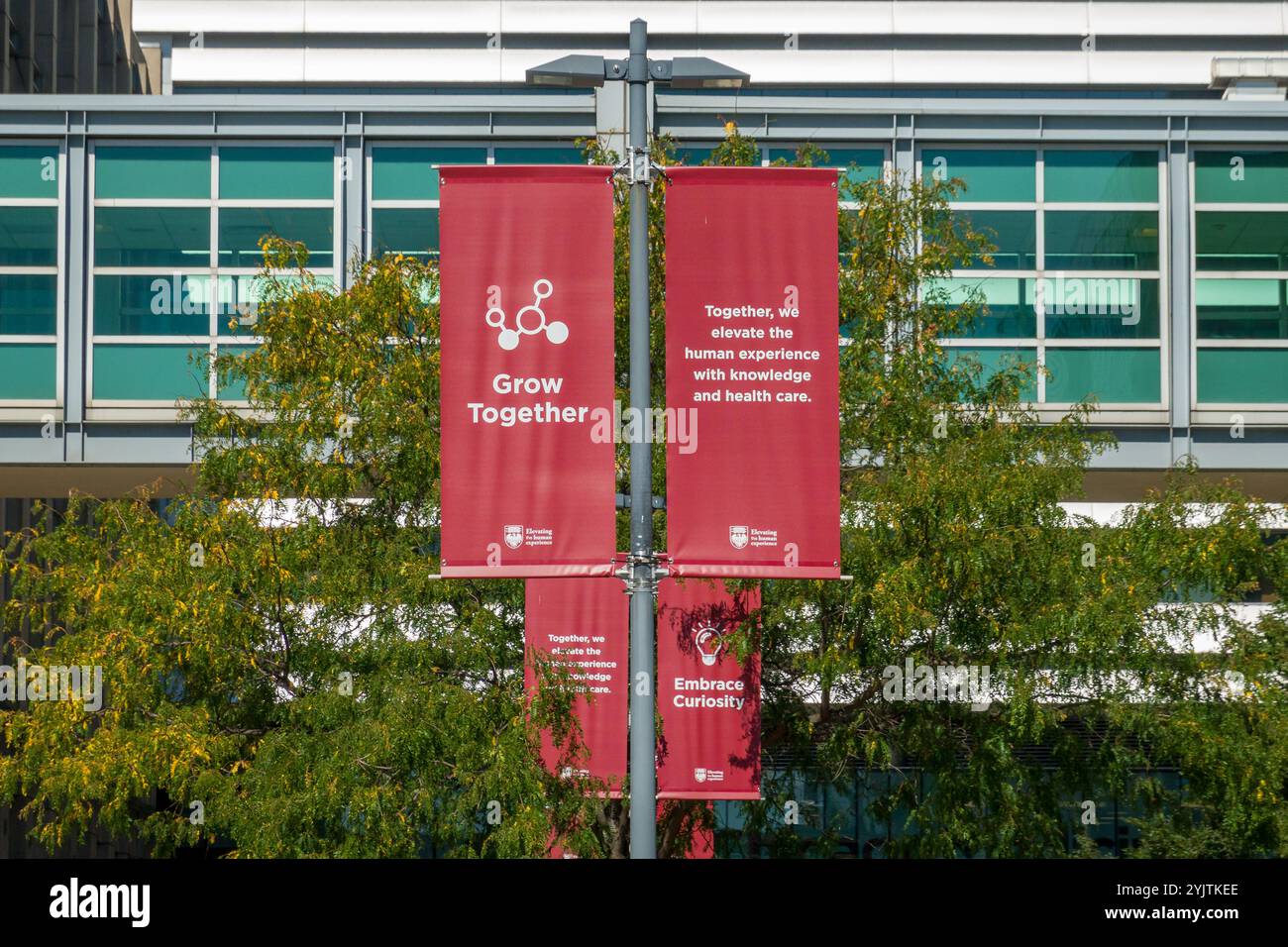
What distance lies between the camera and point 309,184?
77.5 feet

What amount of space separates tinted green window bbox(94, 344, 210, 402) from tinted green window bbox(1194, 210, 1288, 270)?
600 inches

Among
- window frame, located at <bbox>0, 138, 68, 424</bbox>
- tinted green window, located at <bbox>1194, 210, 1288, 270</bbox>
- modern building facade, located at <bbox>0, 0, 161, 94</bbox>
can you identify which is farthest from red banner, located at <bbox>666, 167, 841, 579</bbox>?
modern building facade, located at <bbox>0, 0, 161, 94</bbox>

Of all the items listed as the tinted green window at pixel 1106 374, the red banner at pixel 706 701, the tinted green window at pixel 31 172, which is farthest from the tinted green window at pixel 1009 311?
the tinted green window at pixel 31 172

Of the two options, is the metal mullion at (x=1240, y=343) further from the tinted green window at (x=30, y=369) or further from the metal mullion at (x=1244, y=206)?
the tinted green window at (x=30, y=369)

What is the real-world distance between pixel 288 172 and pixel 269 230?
104 cm

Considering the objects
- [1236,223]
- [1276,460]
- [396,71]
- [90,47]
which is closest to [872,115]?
[1236,223]

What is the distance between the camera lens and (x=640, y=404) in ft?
30.7

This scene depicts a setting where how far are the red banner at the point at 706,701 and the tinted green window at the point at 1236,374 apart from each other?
14079mm

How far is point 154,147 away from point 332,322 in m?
11.6

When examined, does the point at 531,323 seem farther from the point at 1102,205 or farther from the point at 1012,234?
the point at 1102,205

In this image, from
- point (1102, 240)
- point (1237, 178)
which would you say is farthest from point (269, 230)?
point (1237, 178)

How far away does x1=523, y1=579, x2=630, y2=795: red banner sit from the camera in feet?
37.5

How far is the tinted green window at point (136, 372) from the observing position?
23.1 m

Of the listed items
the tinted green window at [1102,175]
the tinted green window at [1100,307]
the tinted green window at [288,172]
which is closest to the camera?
the tinted green window at [1100,307]
